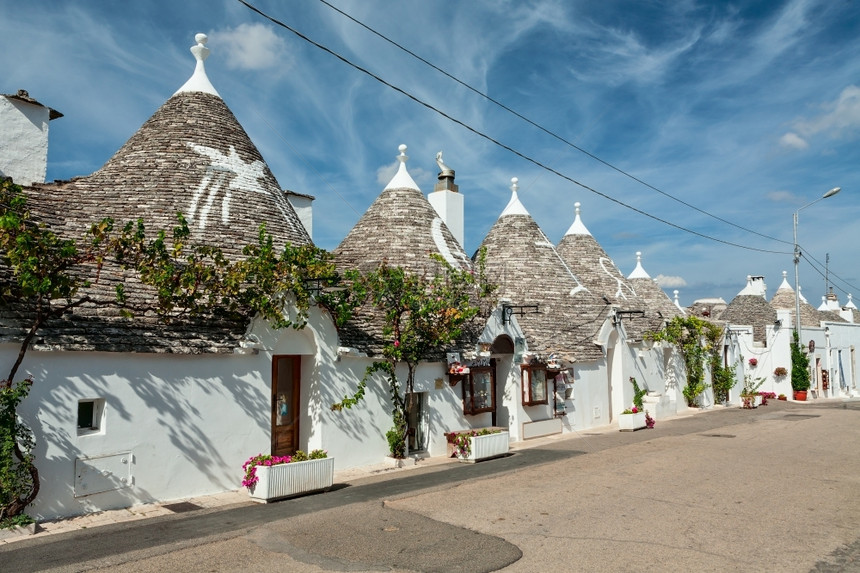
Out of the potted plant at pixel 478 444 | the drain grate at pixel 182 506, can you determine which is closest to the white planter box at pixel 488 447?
the potted plant at pixel 478 444

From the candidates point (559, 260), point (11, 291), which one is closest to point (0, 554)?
point (11, 291)

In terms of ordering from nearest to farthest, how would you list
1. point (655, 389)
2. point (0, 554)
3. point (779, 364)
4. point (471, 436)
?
point (0, 554), point (471, 436), point (655, 389), point (779, 364)

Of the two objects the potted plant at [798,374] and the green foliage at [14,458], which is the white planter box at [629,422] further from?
the potted plant at [798,374]

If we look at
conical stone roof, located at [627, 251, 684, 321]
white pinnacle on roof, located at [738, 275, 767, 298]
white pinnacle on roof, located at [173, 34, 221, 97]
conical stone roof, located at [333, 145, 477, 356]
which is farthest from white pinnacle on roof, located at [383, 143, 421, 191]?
white pinnacle on roof, located at [738, 275, 767, 298]

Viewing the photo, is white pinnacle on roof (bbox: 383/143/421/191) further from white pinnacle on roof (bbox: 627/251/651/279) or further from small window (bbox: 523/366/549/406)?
white pinnacle on roof (bbox: 627/251/651/279)

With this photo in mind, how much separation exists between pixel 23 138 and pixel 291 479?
29.9ft

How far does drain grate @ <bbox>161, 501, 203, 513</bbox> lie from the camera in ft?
31.7

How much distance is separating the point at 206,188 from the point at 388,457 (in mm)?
6670

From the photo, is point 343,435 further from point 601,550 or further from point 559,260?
point 559,260

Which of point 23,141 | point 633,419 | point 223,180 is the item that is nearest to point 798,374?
point 633,419

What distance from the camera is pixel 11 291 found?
891cm

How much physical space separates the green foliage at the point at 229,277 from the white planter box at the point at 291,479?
257 centimetres

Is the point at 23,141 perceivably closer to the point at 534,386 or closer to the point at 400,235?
the point at 400,235

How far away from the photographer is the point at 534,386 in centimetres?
1858
